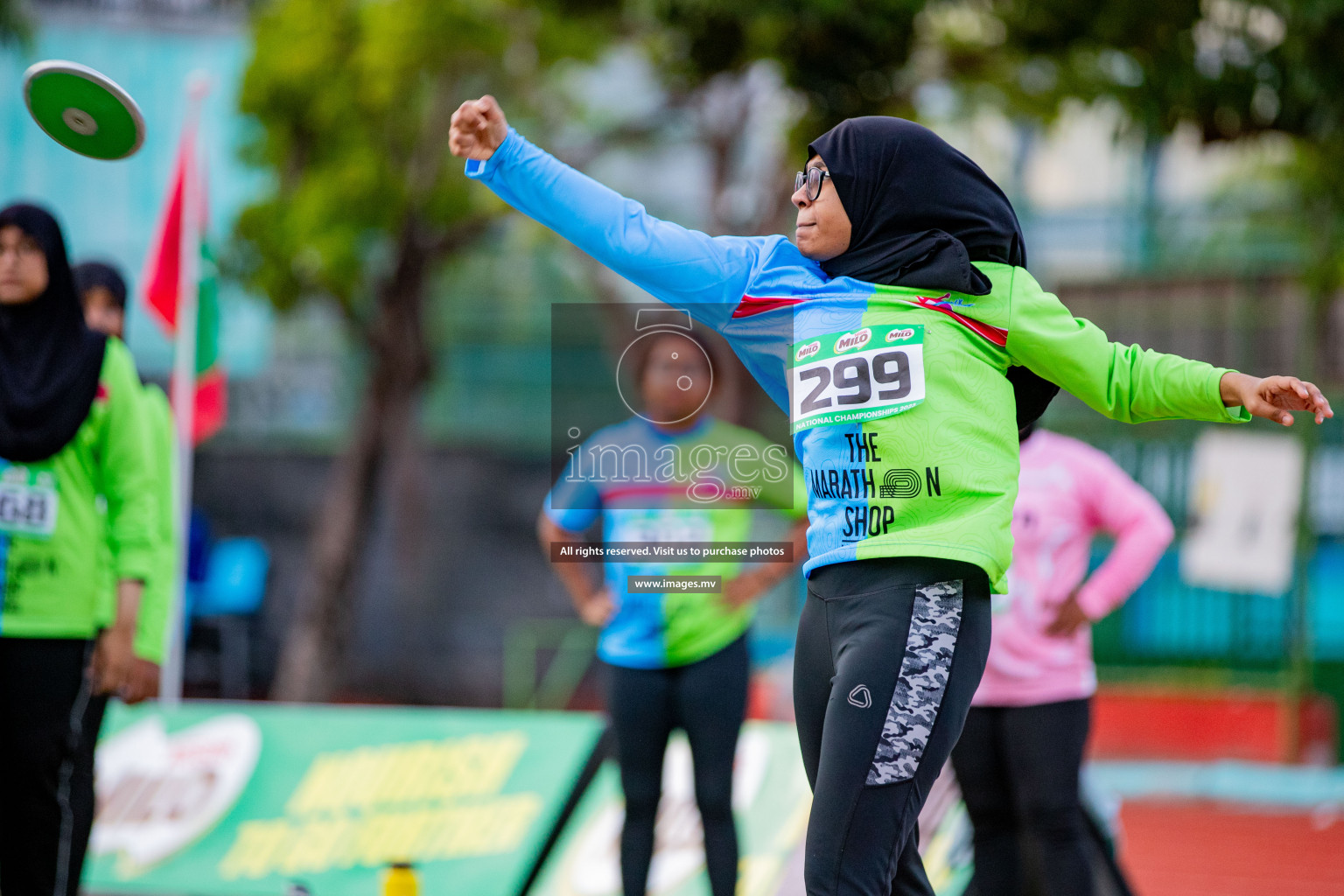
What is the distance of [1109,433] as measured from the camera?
35.8ft

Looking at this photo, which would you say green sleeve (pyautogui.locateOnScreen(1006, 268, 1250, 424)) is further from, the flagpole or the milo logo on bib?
the flagpole

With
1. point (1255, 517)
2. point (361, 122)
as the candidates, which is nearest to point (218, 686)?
point (361, 122)

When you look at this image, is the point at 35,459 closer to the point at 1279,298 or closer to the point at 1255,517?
the point at 1255,517

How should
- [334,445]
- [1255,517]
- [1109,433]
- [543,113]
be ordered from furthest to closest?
[334,445], [543,113], [1109,433], [1255,517]

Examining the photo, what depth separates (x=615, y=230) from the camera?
2852mm

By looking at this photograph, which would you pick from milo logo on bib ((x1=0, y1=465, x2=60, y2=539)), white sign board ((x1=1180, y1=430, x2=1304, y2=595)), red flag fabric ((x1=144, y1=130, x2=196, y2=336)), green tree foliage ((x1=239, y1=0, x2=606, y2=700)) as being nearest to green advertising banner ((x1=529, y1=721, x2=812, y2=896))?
milo logo on bib ((x1=0, y1=465, x2=60, y2=539))

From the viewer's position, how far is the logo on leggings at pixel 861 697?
265 cm

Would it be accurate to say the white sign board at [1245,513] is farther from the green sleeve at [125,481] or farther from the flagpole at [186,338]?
the green sleeve at [125,481]

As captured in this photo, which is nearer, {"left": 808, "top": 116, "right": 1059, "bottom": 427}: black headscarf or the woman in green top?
{"left": 808, "top": 116, "right": 1059, "bottom": 427}: black headscarf

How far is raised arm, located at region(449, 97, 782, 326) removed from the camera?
9.32ft

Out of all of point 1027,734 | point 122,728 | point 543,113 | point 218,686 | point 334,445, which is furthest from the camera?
point 334,445

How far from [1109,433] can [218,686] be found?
27.9 ft

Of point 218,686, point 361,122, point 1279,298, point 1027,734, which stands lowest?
point 218,686

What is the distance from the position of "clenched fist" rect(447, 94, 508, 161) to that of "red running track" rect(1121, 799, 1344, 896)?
4.72 m
